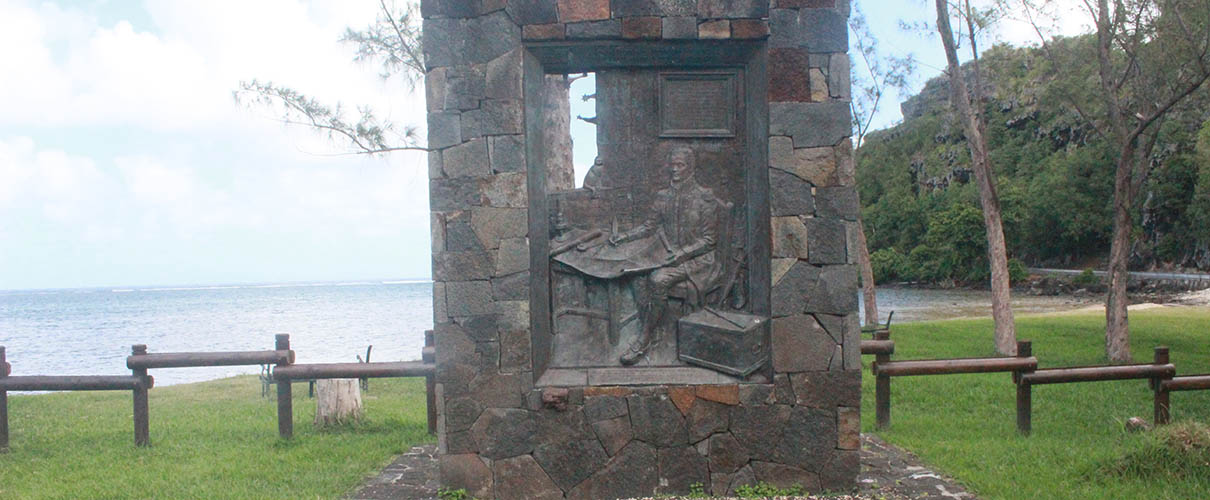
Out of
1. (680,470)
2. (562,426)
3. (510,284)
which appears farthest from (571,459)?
(510,284)

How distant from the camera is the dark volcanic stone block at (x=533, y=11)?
520 cm

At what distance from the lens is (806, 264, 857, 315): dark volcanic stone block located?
5234 millimetres

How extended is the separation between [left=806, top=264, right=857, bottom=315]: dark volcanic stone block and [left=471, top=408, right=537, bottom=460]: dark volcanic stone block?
197 centimetres

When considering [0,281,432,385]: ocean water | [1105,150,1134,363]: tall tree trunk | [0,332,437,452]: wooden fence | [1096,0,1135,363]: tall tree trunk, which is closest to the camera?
[0,332,437,452]: wooden fence

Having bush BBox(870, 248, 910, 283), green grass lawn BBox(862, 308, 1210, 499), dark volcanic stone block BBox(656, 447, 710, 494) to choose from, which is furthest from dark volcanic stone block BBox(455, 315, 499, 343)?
bush BBox(870, 248, 910, 283)

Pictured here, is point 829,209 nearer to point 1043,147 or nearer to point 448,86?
point 448,86

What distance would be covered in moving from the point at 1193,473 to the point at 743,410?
3.00 metres

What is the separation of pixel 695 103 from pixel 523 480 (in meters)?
2.70

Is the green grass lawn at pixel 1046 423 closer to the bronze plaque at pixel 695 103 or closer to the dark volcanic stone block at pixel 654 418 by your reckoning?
the dark volcanic stone block at pixel 654 418

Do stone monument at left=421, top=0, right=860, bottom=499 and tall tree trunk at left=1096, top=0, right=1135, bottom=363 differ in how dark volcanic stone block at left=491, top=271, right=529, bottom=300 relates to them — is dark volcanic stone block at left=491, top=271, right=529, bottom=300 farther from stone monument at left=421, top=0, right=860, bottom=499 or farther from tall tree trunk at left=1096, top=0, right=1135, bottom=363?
tall tree trunk at left=1096, top=0, right=1135, bottom=363

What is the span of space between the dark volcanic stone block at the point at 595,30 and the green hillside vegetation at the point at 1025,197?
2521 cm

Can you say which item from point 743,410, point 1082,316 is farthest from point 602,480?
point 1082,316

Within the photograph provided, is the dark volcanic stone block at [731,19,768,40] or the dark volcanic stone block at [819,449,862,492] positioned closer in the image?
the dark volcanic stone block at [731,19,768,40]

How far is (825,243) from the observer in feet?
17.2
